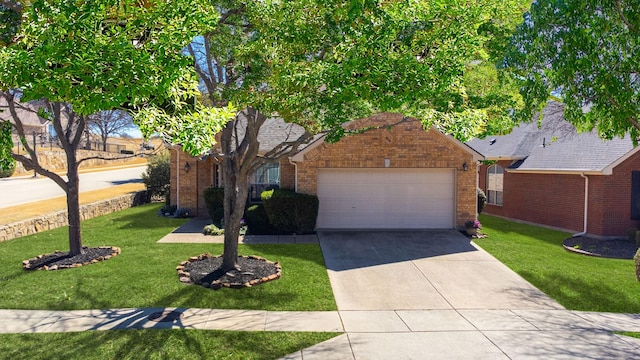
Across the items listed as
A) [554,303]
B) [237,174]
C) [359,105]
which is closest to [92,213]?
[237,174]

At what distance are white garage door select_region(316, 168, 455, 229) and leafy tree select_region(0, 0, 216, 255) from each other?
33.4 feet

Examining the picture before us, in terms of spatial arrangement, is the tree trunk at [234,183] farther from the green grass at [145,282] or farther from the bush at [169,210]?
the bush at [169,210]

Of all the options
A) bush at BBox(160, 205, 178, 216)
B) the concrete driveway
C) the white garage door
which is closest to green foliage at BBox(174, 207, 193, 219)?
bush at BBox(160, 205, 178, 216)

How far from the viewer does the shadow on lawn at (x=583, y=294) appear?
887 centimetres

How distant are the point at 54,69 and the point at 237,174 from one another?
4.94 m

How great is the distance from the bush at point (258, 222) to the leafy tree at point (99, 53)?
929cm

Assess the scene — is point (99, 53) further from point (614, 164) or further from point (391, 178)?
point (614, 164)

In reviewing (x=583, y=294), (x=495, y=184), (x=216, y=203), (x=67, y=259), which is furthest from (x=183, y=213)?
(x=495, y=184)

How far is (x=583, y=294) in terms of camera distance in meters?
9.54

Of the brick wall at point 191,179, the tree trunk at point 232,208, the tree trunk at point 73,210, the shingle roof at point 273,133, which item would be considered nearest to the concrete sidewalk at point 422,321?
the tree trunk at point 232,208

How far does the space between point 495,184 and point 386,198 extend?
8388 mm

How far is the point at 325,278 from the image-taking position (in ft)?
33.3

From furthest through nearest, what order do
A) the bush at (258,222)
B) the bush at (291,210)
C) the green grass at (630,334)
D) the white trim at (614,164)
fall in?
the bush at (258,222), the white trim at (614,164), the bush at (291,210), the green grass at (630,334)

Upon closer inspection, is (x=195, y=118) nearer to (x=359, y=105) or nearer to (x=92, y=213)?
(x=359, y=105)
